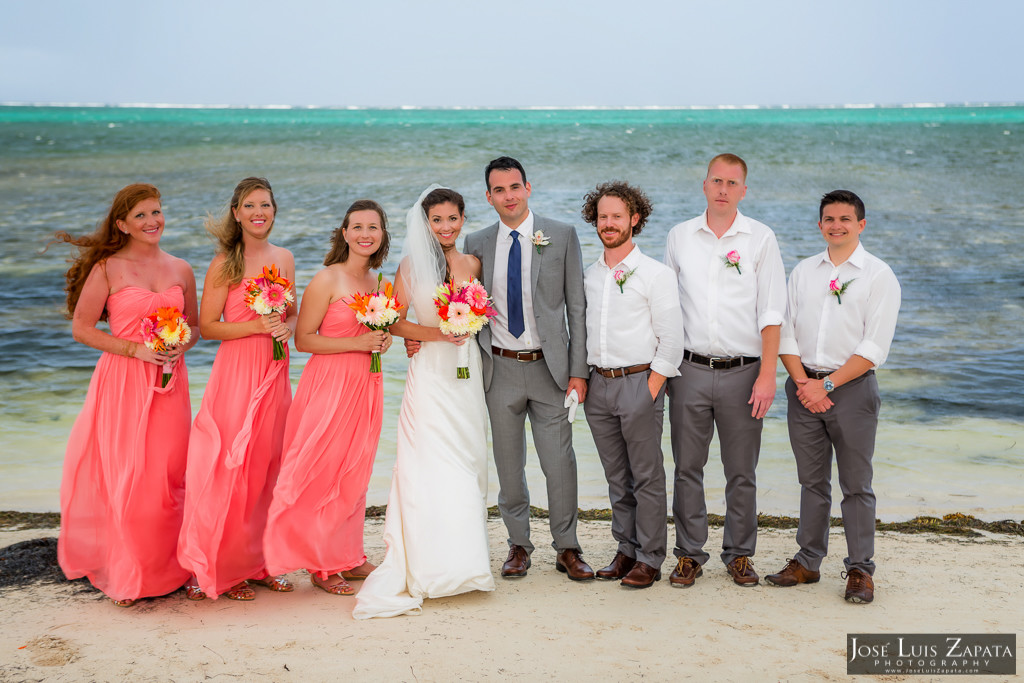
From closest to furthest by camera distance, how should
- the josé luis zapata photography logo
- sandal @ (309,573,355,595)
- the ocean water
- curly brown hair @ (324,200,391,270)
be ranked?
the josé luis zapata photography logo → sandal @ (309,573,355,595) → curly brown hair @ (324,200,391,270) → the ocean water

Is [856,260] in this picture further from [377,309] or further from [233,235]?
[233,235]

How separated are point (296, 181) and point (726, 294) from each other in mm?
27901

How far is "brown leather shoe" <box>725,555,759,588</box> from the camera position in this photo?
4762 millimetres

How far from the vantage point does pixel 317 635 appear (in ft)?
→ 13.6

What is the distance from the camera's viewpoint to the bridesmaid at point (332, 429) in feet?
15.0

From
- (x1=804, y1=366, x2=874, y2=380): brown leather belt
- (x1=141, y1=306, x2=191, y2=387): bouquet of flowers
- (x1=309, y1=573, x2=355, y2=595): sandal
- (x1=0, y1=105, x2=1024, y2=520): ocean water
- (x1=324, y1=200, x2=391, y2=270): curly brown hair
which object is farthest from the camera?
(x1=0, y1=105, x2=1024, y2=520): ocean water

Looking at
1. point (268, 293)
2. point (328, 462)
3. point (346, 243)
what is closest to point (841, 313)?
point (346, 243)

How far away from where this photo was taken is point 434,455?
4629mm

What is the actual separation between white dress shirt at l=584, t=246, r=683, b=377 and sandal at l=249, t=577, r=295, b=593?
2.12 m

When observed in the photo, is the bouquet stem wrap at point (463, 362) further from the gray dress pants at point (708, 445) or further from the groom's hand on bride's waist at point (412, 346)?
the gray dress pants at point (708, 445)

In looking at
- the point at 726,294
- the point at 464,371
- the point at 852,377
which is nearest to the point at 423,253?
the point at 464,371

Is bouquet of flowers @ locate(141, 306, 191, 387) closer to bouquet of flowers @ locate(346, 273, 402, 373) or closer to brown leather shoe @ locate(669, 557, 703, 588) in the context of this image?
bouquet of flowers @ locate(346, 273, 402, 373)

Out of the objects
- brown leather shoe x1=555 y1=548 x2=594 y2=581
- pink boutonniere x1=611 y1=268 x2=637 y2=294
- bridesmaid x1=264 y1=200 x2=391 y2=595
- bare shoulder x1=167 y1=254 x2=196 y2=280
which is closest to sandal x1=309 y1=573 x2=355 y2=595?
bridesmaid x1=264 y1=200 x2=391 y2=595

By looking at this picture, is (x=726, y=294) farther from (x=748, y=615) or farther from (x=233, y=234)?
(x=233, y=234)
